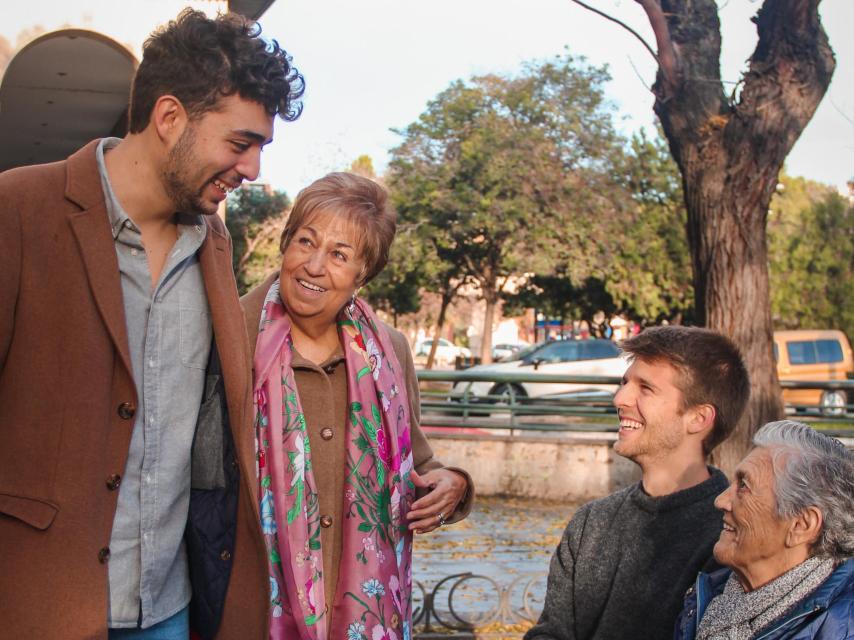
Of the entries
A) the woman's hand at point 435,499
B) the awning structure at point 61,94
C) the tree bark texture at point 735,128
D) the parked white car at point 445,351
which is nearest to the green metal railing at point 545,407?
the tree bark texture at point 735,128

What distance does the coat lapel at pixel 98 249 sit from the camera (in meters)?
2.15

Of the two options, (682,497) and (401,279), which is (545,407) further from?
(401,279)

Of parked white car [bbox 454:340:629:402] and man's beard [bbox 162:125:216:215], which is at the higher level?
parked white car [bbox 454:340:629:402]

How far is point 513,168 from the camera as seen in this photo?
3089 cm

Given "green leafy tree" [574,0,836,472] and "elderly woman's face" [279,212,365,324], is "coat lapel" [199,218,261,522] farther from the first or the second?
"green leafy tree" [574,0,836,472]

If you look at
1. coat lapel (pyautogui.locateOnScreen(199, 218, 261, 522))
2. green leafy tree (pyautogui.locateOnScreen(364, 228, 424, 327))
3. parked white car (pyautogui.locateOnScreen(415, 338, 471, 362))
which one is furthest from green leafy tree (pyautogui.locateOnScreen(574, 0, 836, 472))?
parked white car (pyautogui.locateOnScreen(415, 338, 471, 362))

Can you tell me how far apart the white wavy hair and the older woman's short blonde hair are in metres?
1.21

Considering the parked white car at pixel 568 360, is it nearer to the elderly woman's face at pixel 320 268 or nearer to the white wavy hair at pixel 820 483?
the elderly woman's face at pixel 320 268

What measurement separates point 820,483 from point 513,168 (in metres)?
28.9

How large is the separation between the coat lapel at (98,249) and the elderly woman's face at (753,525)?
1515 mm

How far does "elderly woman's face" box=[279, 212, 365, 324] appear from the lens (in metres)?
2.85

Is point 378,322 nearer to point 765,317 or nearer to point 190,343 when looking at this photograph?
point 190,343

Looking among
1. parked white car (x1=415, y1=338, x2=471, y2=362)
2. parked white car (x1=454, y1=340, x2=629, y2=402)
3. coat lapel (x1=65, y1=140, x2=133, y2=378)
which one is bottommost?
coat lapel (x1=65, y1=140, x2=133, y2=378)

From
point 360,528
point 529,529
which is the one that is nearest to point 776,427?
point 360,528
